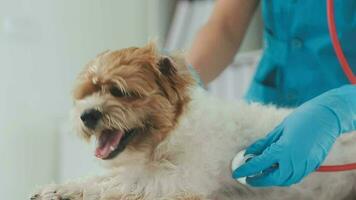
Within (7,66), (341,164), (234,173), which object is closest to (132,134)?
(234,173)

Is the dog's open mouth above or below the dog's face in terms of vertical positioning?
below

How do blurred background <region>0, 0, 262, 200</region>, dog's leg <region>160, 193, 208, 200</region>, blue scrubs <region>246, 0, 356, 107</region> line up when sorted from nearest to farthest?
dog's leg <region>160, 193, 208, 200</region>
blue scrubs <region>246, 0, 356, 107</region>
blurred background <region>0, 0, 262, 200</region>

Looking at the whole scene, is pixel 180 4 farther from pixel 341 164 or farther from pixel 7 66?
pixel 341 164

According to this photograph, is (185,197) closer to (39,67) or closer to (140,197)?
(140,197)

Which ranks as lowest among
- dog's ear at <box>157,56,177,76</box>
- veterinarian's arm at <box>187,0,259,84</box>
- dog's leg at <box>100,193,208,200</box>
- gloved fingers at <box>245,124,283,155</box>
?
veterinarian's arm at <box>187,0,259,84</box>

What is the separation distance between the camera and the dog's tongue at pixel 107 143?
2.78ft

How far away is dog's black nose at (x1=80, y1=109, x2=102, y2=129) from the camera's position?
2.78ft

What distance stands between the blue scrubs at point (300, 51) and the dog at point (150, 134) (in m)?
0.38

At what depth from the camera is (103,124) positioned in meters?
0.85

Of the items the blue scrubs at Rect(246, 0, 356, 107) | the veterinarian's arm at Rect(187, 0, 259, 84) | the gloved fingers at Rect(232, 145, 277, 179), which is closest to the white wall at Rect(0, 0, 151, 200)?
the veterinarian's arm at Rect(187, 0, 259, 84)

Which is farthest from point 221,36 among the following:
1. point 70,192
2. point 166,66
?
point 70,192

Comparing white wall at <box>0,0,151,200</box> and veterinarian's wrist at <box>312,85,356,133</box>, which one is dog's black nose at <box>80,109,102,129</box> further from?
white wall at <box>0,0,151,200</box>

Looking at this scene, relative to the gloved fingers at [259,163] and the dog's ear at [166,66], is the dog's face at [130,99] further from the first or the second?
the gloved fingers at [259,163]

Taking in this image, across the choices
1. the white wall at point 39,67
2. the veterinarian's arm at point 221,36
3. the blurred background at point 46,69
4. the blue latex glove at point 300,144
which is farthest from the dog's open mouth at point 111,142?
the white wall at point 39,67
